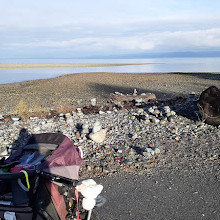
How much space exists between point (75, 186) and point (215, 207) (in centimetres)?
231

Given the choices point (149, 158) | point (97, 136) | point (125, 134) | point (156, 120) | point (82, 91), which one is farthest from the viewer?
point (82, 91)

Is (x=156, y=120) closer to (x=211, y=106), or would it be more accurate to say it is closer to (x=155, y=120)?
(x=155, y=120)

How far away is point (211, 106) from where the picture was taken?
7223mm

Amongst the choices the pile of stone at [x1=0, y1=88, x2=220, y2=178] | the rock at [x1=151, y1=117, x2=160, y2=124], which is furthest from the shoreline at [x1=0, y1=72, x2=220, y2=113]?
the rock at [x1=151, y1=117, x2=160, y2=124]

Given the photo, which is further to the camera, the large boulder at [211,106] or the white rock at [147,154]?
the large boulder at [211,106]

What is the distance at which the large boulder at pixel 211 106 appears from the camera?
7.11 metres

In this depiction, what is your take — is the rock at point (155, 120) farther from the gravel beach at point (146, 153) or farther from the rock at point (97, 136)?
the rock at point (97, 136)

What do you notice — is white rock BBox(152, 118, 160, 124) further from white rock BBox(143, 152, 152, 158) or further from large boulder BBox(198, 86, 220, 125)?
white rock BBox(143, 152, 152, 158)

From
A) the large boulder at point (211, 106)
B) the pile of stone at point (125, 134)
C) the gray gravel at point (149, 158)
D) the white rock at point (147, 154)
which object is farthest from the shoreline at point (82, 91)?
the white rock at point (147, 154)

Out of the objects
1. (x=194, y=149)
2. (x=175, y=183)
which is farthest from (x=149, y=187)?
(x=194, y=149)

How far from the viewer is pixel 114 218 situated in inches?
151

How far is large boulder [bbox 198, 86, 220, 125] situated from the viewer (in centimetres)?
711

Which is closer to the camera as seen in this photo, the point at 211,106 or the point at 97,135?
the point at 97,135

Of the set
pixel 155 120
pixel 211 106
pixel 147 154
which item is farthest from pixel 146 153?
pixel 211 106
